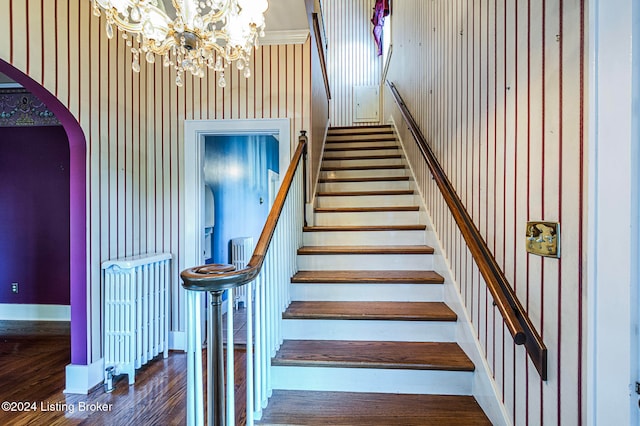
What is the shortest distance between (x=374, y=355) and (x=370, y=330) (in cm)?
19

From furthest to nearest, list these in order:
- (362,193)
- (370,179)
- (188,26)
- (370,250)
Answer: (370,179) → (362,193) → (370,250) → (188,26)

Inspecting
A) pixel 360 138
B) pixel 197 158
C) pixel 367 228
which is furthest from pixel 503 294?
pixel 360 138

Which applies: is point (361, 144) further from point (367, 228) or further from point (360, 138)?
point (367, 228)

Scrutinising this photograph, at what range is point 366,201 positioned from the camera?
10.6ft

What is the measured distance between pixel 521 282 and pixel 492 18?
47.6 inches

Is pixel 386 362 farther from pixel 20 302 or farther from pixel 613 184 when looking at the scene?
pixel 20 302

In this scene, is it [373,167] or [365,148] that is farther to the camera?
[365,148]

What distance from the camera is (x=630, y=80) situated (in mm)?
823

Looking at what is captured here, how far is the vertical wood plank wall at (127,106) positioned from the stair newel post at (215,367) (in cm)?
182

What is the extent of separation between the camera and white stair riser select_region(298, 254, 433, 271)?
2490 millimetres

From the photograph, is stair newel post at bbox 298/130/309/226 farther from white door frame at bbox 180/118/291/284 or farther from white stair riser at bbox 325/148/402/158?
white stair riser at bbox 325/148/402/158

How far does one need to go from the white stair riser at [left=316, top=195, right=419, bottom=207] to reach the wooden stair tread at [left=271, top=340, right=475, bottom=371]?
1.54 m

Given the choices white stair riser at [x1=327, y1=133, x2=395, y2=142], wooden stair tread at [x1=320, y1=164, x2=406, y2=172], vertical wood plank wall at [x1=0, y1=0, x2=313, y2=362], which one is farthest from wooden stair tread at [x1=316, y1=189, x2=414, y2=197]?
white stair riser at [x1=327, y1=133, x2=395, y2=142]

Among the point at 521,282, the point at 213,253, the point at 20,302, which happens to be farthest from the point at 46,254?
the point at 521,282
